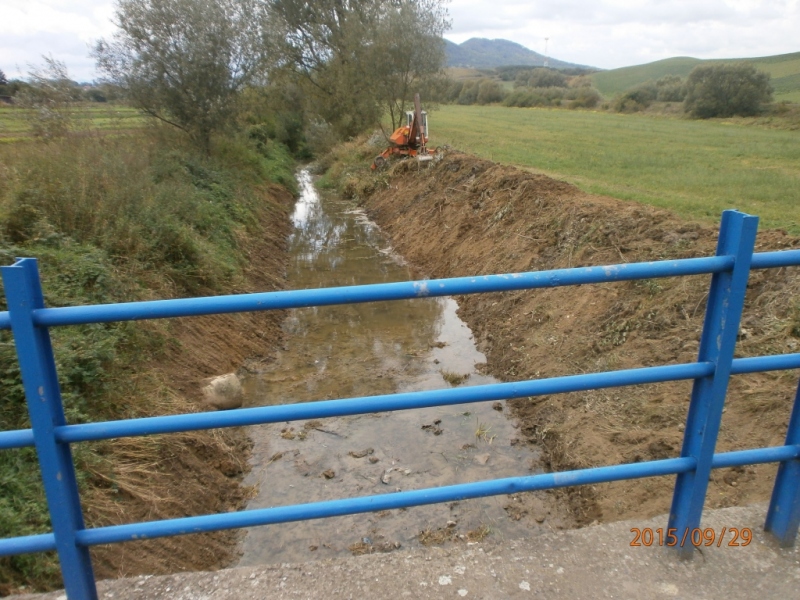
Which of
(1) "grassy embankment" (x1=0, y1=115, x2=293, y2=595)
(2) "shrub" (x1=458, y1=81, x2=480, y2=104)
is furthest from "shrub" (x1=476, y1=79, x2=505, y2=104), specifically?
(1) "grassy embankment" (x1=0, y1=115, x2=293, y2=595)

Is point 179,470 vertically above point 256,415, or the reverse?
point 256,415

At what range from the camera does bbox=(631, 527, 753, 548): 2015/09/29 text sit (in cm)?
225

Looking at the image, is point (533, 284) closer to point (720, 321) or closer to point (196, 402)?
point (720, 321)

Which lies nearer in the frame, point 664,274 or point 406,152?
point 664,274

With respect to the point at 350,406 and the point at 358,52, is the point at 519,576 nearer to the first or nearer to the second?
the point at 350,406

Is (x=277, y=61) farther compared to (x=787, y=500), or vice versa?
(x=277, y=61)

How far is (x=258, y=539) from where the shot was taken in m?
4.86

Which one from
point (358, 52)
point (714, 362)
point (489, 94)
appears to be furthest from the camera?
point (489, 94)

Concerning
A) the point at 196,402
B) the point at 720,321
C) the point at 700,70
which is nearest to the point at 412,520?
the point at 196,402

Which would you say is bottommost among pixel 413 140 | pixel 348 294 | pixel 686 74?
pixel 413 140

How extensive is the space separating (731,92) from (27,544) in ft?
166

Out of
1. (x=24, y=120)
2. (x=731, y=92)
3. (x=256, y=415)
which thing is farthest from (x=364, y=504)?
(x=731, y=92)

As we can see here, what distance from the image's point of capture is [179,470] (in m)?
5.24

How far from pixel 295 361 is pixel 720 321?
703cm
